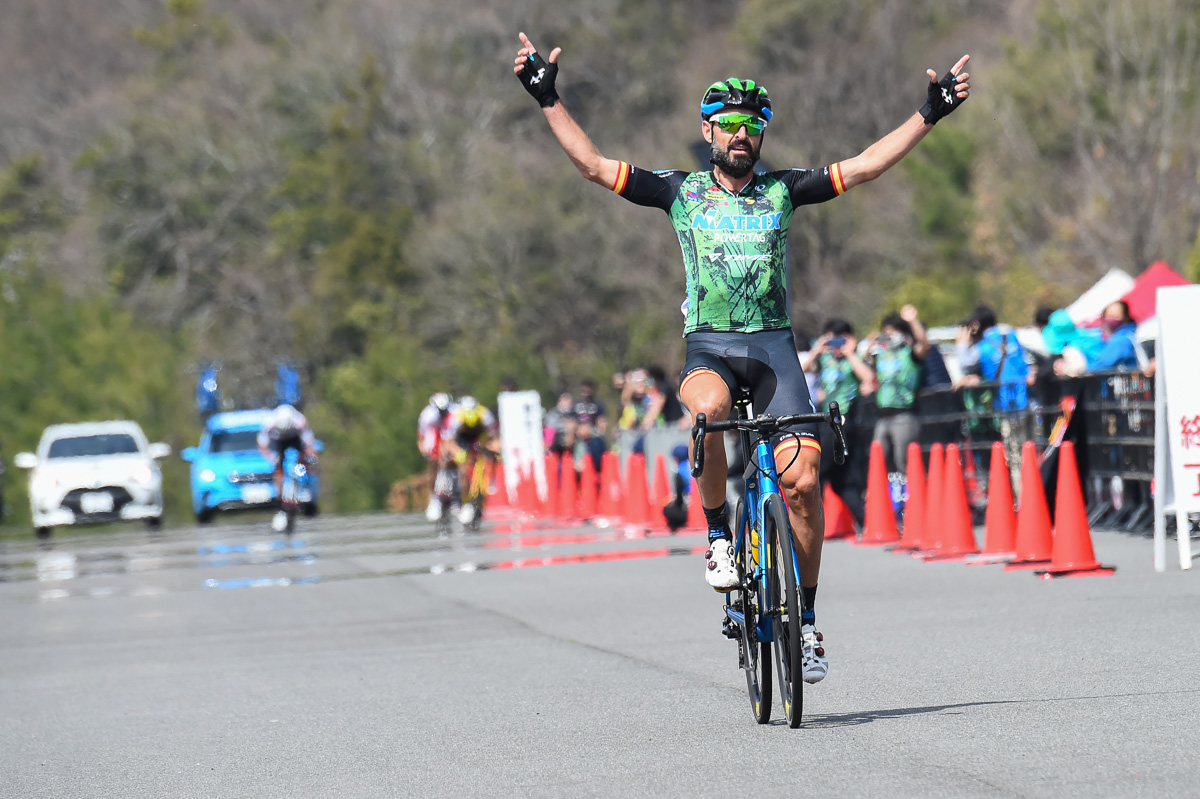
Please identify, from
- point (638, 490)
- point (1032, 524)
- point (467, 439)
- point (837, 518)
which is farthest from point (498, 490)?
point (1032, 524)

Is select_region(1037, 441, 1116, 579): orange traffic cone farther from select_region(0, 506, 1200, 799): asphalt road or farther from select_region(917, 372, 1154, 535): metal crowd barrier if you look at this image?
select_region(917, 372, 1154, 535): metal crowd barrier

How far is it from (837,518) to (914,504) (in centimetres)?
204

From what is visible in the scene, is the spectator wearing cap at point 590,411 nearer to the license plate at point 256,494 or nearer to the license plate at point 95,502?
the license plate at point 256,494

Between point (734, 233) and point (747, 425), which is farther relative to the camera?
point (734, 233)

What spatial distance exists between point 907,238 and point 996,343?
3238cm

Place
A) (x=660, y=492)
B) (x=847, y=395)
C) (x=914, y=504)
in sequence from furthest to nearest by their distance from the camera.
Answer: (x=660, y=492), (x=847, y=395), (x=914, y=504)

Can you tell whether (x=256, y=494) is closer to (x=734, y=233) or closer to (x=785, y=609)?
(x=734, y=233)

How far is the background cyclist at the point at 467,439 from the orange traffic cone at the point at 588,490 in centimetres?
142

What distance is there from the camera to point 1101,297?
2277 cm

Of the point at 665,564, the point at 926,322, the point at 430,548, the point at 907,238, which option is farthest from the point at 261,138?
the point at 665,564

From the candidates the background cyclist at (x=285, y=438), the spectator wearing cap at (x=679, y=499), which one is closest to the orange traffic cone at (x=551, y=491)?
the background cyclist at (x=285, y=438)

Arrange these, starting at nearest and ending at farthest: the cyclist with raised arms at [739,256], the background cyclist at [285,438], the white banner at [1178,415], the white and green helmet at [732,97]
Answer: the cyclist with raised arms at [739,256], the white and green helmet at [732,97], the white banner at [1178,415], the background cyclist at [285,438]

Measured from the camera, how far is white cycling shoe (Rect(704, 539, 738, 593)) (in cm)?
696

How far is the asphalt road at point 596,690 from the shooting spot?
240 inches
